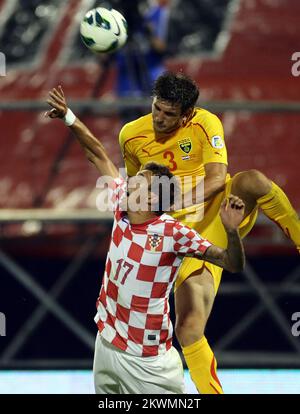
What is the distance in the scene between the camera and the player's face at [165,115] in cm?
643

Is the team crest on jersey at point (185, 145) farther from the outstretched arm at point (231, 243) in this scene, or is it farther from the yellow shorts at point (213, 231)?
the outstretched arm at point (231, 243)

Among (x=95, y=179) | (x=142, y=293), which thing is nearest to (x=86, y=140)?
(x=142, y=293)

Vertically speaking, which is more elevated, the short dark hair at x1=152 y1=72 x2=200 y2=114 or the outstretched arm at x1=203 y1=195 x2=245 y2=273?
the short dark hair at x1=152 y1=72 x2=200 y2=114

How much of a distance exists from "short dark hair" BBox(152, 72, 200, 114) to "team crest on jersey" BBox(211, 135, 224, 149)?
0.99 ft

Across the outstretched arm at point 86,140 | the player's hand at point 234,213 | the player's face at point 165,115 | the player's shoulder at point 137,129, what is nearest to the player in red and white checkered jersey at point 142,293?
the player's hand at point 234,213

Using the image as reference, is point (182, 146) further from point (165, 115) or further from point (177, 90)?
point (177, 90)

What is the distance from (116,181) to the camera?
20.6 ft

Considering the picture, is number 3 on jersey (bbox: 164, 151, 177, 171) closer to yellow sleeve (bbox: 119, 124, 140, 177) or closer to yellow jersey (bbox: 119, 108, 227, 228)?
yellow jersey (bbox: 119, 108, 227, 228)

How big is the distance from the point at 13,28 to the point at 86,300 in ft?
11.1

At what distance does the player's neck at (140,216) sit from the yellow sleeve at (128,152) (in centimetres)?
109

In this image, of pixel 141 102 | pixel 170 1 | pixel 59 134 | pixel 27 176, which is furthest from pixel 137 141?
pixel 170 1

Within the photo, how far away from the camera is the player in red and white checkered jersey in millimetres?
5855

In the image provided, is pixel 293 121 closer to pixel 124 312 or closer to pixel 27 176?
pixel 27 176

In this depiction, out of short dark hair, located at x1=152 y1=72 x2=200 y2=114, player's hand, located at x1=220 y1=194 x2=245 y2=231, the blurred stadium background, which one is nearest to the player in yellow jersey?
short dark hair, located at x1=152 y1=72 x2=200 y2=114
